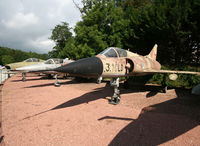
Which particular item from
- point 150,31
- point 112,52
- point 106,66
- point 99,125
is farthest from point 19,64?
point 150,31

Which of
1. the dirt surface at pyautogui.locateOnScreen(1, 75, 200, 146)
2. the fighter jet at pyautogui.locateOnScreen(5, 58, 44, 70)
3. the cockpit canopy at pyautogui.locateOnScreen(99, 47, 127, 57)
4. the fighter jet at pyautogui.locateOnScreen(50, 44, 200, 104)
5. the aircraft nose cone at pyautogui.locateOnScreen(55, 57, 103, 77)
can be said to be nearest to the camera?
the dirt surface at pyautogui.locateOnScreen(1, 75, 200, 146)

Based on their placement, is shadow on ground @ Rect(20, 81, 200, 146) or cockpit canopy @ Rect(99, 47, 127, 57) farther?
cockpit canopy @ Rect(99, 47, 127, 57)

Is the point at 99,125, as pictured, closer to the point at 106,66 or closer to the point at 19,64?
the point at 106,66

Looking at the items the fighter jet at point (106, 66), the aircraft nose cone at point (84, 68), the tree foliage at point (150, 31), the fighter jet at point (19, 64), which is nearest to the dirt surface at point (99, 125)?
the fighter jet at point (106, 66)

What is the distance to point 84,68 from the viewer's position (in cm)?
341

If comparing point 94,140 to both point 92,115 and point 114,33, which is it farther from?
point 114,33

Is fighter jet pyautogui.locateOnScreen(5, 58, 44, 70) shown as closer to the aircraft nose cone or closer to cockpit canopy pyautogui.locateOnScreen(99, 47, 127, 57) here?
cockpit canopy pyautogui.locateOnScreen(99, 47, 127, 57)

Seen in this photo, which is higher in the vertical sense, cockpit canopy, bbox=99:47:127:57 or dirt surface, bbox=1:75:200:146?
cockpit canopy, bbox=99:47:127:57

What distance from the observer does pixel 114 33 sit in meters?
15.6

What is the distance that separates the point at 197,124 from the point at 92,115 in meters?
3.60

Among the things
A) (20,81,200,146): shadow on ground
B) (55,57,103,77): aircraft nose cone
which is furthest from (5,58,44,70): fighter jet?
(55,57,103,77): aircraft nose cone

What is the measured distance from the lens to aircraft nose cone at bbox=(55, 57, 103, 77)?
10.6 ft

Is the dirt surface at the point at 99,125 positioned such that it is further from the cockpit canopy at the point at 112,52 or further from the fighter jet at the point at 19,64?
the fighter jet at the point at 19,64

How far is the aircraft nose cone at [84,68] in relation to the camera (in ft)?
10.6
